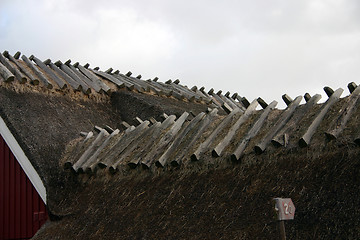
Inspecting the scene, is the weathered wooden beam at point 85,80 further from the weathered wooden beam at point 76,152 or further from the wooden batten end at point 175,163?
the wooden batten end at point 175,163

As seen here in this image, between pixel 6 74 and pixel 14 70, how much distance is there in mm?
597

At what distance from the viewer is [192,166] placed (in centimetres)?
734

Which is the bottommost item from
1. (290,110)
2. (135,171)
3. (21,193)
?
(21,193)

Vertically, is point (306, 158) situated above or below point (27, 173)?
above

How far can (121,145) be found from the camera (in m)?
9.27

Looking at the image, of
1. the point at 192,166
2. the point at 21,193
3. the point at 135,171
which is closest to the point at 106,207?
the point at 135,171

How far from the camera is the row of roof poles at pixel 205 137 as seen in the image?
6559mm

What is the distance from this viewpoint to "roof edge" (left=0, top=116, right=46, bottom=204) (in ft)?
31.4

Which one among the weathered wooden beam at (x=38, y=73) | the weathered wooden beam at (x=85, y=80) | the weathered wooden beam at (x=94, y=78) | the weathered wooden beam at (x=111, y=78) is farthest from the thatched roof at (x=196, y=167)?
the weathered wooden beam at (x=111, y=78)

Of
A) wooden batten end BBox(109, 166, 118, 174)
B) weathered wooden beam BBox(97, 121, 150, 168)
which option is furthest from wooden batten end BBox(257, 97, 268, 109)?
wooden batten end BBox(109, 166, 118, 174)

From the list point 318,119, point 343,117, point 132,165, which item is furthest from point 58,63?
point 343,117

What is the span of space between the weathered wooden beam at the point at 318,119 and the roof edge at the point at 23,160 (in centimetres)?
542

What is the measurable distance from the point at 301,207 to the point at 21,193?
660cm

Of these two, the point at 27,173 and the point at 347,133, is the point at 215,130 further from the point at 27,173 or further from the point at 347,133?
the point at 27,173
